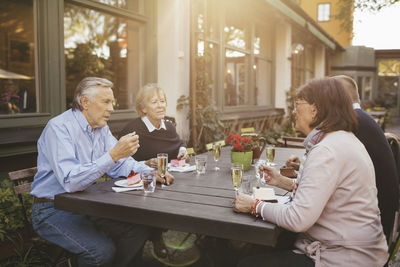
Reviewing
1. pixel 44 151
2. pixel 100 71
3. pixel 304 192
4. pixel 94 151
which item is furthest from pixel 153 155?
pixel 100 71

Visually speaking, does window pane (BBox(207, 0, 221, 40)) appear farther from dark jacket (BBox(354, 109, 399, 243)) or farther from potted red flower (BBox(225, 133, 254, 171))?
dark jacket (BBox(354, 109, 399, 243))

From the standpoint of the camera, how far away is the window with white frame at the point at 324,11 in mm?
22344

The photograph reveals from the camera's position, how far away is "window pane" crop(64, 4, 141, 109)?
199 inches

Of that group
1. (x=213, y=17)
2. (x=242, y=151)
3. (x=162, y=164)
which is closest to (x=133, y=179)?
(x=162, y=164)

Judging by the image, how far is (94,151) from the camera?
7.98ft

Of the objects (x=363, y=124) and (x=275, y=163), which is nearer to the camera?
(x=363, y=124)

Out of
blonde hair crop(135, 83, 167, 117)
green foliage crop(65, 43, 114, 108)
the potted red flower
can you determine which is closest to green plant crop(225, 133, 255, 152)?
the potted red flower

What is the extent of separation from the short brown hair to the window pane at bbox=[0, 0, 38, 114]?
9.07 feet

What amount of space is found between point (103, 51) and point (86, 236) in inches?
239

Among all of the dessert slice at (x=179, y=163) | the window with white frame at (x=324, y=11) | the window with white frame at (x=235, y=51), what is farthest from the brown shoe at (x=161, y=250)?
the window with white frame at (x=324, y=11)

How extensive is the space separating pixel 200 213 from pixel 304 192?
0.47 m

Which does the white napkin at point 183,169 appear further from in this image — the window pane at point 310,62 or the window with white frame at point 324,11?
the window with white frame at point 324,11

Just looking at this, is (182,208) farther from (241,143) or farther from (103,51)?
(103,51)

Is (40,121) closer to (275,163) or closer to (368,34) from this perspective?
(275,163)
